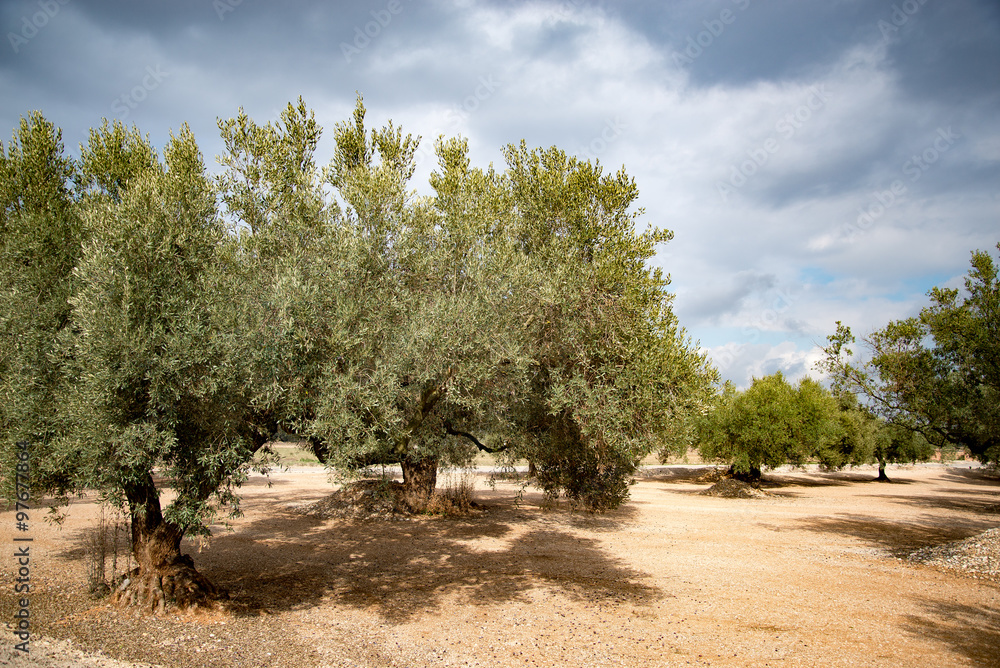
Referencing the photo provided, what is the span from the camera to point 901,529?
21047mm

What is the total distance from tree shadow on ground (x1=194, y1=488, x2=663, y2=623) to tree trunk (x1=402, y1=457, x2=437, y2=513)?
3.14 ft

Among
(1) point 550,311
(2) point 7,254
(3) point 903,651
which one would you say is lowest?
(3) point 903,651

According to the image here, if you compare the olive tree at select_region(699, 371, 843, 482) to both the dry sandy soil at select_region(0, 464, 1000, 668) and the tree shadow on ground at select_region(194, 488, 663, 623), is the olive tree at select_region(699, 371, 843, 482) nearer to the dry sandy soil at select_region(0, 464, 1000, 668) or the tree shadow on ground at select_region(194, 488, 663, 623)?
the dry sandy soil at select_region(0, 464, 1000, 668)

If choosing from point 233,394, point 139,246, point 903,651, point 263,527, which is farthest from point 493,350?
point 263,527

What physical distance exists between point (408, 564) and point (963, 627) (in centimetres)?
1254

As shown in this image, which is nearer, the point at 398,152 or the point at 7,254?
the point at 7,254

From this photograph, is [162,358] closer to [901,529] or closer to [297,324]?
[297,324]

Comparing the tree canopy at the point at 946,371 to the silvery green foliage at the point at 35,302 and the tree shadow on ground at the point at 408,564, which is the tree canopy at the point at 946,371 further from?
the silvery green foliage at the point at 35,302

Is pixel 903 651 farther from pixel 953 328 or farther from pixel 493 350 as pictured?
pixel 953 328

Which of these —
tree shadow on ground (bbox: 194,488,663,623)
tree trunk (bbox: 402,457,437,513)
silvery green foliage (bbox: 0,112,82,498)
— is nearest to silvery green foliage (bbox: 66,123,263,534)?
silvery green foliage (bbox: 0,112,82,498)

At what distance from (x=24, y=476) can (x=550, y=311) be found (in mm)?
9440

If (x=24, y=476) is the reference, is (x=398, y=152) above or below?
above

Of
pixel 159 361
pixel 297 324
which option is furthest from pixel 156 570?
pixel 297 324

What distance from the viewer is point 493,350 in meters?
9.27
